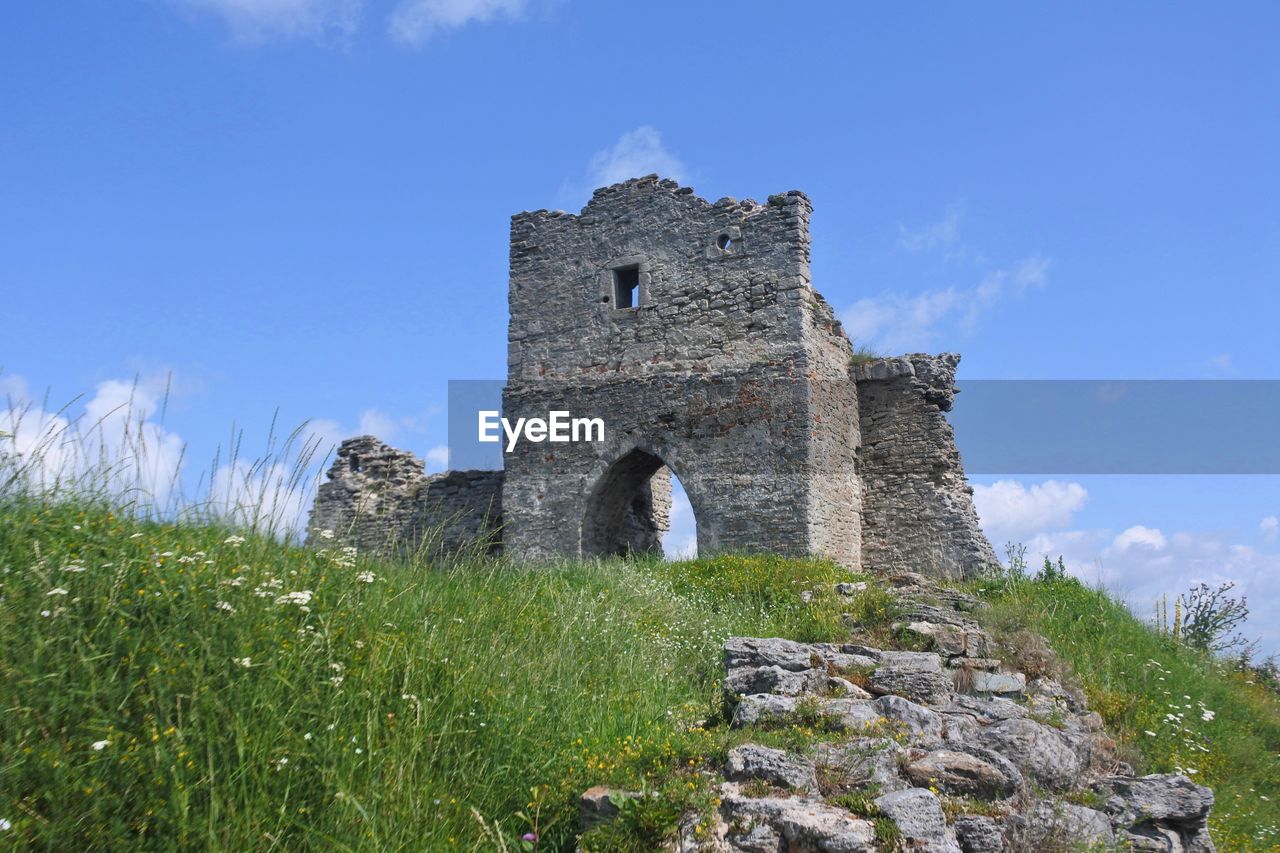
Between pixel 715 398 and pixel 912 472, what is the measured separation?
3420 millimetres

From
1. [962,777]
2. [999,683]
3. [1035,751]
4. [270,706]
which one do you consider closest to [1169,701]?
[999,683]

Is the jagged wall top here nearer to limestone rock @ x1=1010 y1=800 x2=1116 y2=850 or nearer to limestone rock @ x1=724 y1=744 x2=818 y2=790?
limestone rock @ x1=1010 y1=800 x2=1116 y2=850

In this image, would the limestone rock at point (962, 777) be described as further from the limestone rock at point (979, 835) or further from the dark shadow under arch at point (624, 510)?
the dark shadow under arch at point (624, 510)

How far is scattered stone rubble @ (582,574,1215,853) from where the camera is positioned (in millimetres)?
4426

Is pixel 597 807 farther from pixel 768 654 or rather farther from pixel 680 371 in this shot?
pixel 680 371

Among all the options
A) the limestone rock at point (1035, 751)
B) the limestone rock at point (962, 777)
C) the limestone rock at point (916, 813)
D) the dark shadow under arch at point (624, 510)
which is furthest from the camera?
the dark shadow under arch at point (624, 510)

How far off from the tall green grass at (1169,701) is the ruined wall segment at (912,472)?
2639 mm

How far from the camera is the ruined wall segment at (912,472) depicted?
1462 cm

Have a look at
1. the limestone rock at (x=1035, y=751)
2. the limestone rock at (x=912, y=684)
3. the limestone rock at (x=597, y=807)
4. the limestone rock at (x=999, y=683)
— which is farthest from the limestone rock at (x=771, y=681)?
the limestone rock at (x=597, y=807)

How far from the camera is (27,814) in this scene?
3.92 meters

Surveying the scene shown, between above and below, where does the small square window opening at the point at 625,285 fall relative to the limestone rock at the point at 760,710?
above

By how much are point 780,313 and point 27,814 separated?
37.8ft

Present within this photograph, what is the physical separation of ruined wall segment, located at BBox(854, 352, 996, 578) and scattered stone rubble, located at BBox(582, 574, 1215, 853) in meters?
7.34

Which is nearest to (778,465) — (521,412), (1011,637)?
(521,412)
